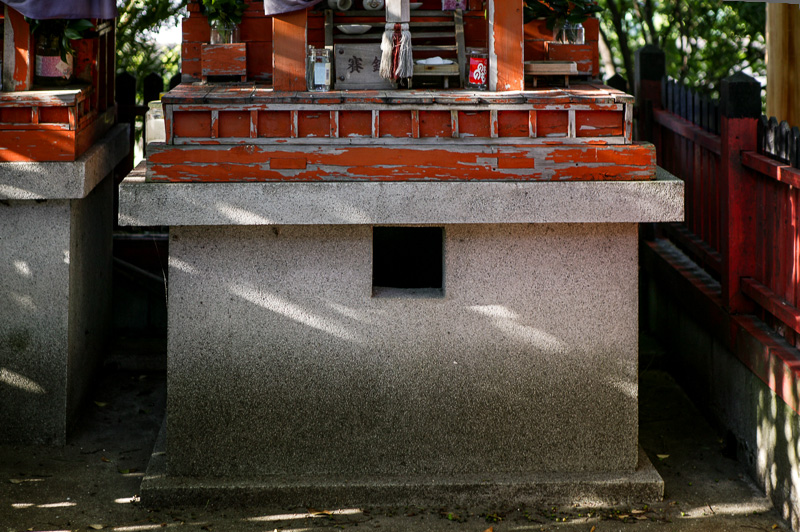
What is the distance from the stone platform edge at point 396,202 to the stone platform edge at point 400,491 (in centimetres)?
142

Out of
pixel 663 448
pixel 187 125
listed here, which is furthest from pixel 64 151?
pixel 663 448

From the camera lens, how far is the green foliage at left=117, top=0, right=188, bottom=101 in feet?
27.9

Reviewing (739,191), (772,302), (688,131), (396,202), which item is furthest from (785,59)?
(396,202)

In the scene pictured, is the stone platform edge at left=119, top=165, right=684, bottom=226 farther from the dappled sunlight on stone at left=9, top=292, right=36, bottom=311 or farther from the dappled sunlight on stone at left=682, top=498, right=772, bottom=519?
the dappled sunlight on stone at left=682, top=498, right=772, bottom=519

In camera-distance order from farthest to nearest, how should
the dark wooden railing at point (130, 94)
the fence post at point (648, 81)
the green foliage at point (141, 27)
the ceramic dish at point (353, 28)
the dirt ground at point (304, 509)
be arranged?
1. the green foliage at point (141, 27)
2. the fence post at point (648, 81)
3. the dark wooden railing at point (130, 94)
4. the ceramic dish at point (353, 28)
5. the dirt ground at point (304, 509)

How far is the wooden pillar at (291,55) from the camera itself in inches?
213

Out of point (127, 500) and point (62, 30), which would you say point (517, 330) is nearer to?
point (127, 500)

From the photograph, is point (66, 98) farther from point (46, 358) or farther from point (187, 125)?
point (46, 358)

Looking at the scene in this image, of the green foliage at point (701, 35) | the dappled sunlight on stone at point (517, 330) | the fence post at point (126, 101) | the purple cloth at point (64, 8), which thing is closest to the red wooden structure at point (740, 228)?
the dappled sunlight on stone at point (517, 330)

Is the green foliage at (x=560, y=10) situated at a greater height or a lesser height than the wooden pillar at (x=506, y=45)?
greater

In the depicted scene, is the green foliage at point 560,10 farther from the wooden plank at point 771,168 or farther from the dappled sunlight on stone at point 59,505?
the dappled sunlight on stone at point 59,505

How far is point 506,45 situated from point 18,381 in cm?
355

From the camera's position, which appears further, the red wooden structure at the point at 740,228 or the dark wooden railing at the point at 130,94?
the dark wooden railing at the point at 130,94

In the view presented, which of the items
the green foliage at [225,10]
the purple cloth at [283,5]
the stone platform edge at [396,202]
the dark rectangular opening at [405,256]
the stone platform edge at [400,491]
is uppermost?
the green foliage at [225,10]
